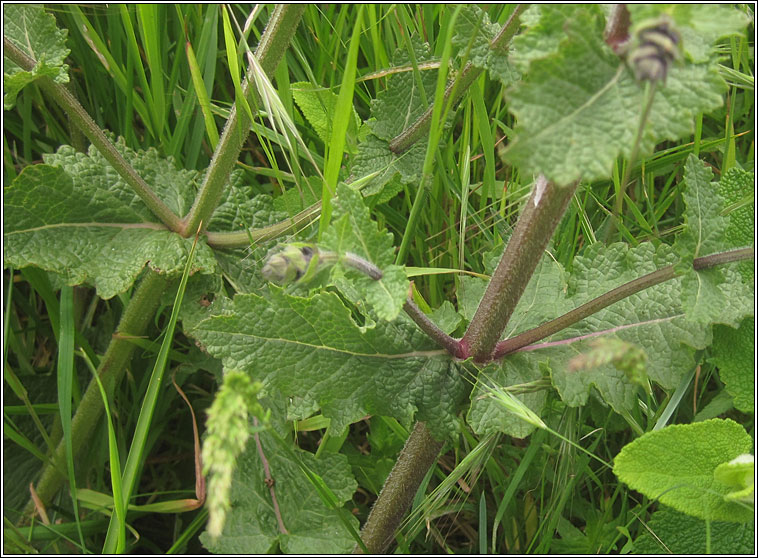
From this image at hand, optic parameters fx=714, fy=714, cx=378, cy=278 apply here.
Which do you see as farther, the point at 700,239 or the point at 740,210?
the point at 740,210

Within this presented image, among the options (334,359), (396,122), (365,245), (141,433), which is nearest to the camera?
(365,245)

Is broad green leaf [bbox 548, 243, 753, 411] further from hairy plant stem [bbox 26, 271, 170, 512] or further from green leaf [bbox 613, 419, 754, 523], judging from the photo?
hairy plant stem [bbox 26, 271, 170, 512]

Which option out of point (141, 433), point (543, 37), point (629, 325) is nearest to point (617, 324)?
point (629, 325)

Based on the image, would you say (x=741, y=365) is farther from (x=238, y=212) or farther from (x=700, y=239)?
(x=238, y=212)

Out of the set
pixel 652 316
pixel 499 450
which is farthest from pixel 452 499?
pixel 652 316

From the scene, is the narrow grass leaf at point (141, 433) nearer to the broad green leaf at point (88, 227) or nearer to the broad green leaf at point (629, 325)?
the broad green leaf at point (88, 227)

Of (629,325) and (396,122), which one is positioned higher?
(396,122)

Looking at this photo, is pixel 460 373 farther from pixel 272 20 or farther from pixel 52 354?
pixel 52 354
